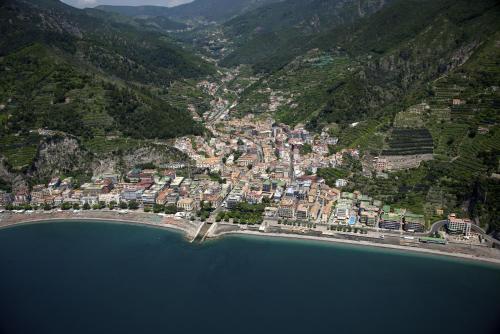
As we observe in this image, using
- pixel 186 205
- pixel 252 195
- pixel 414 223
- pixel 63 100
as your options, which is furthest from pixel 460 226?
pixel 63 100

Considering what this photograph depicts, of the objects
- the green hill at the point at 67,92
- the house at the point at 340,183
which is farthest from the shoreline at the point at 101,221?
the house at the point at 340,183

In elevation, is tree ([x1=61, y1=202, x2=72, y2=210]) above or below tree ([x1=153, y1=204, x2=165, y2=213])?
below

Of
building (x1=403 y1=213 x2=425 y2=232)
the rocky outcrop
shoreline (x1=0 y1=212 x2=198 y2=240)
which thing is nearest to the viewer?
building (x1=403 y1=213 x2=425 y2=232)

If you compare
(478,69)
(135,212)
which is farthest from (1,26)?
(478,69)

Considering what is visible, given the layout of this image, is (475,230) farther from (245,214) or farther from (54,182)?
(54,182)

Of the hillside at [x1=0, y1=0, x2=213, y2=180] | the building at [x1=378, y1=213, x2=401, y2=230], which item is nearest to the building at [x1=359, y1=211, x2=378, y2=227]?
the building at [x1=378, y1=213, x2=401, y2=230]

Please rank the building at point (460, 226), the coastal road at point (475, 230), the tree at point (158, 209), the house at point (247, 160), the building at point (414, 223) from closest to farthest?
the coastal road at point (475, 230) → the building at point (460, 226) → the building at point (414, 223) → the tree at point (158, 209) → the house at point (247, 160)

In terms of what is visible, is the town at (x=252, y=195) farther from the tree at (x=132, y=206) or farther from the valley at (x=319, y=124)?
the valley at (x=319, y=124)

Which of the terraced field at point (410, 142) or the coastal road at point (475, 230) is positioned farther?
the terraced field at point (410, 142)

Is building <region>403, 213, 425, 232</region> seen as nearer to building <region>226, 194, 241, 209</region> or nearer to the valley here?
the valley
